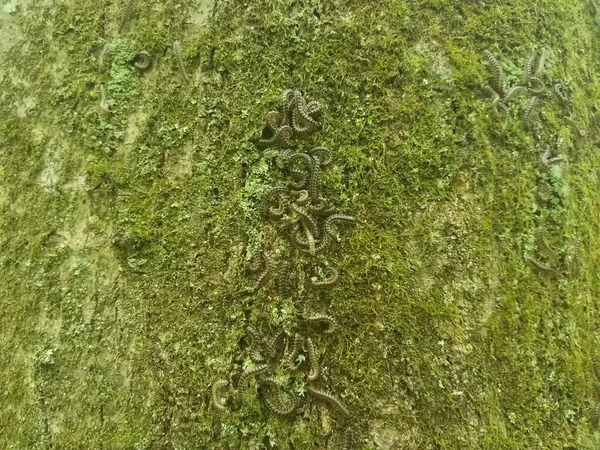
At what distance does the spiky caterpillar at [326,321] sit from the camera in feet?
6.91

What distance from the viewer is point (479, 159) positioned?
7.48 ft

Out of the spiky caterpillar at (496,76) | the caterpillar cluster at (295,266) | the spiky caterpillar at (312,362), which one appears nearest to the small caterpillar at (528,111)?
the spiky caterpillar at (496,76)

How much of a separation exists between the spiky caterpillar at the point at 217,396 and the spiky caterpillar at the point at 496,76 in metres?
1.79

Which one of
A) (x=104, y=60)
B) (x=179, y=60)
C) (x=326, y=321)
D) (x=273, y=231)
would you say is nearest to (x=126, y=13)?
(x=104, y=60)

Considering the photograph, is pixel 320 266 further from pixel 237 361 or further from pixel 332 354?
pixel 237 361

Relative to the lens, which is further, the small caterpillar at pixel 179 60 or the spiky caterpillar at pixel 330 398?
the small caterpillar at pixel 179 60

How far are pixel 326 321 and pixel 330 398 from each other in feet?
1.00

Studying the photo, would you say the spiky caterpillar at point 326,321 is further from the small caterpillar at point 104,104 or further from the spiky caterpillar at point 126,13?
the spiky caterpillar at point 126,13

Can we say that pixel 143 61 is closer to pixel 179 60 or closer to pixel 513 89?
pixel 179 60

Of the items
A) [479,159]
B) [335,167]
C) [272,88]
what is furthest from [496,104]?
[272,88]

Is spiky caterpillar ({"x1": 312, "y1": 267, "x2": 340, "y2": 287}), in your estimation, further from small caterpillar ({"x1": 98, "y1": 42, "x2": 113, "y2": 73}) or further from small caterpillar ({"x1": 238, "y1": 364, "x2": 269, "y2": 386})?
small caterpillar ({"x1": 98, "y1": 42, "x2": 113, "y2": 73})

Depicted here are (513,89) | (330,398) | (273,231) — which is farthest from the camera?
(513,89)

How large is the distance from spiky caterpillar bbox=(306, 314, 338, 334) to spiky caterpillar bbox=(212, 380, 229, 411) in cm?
43

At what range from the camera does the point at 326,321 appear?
212cm
